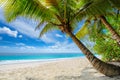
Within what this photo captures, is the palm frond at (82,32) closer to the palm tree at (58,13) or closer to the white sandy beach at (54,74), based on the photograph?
the white sandy beach at (54,74)

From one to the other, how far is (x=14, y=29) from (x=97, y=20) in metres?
50.4

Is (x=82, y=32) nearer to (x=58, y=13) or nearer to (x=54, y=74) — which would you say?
(x=54, y=74)

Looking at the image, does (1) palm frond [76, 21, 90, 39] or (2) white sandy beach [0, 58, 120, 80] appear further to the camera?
(1) palm frond [76, 21, 90, 39]

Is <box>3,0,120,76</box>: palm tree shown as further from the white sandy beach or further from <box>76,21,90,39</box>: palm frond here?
<box>76,21,90,39</box>: palm frond

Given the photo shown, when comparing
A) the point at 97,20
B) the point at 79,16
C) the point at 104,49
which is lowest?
the point at 104,49

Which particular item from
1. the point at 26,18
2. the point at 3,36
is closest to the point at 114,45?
the point at 26,18

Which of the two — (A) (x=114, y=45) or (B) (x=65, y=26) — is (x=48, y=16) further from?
(A) (x=114, y=45)

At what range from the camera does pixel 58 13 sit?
23.8 feet

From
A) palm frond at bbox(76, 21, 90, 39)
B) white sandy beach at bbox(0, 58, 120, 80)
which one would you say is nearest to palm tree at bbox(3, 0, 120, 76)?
white sandy beach at bbox(0, 58, 120, 80)

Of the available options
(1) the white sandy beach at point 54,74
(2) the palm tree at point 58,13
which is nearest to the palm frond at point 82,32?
(1) the white sandy beach at point 54,74

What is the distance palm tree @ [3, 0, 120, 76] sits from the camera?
650 centimetres

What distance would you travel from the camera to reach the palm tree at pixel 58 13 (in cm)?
650

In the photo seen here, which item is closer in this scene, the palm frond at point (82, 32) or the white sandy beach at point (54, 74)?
the white sandy beach at point (54, 74)

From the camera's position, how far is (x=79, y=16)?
7.52 metres
